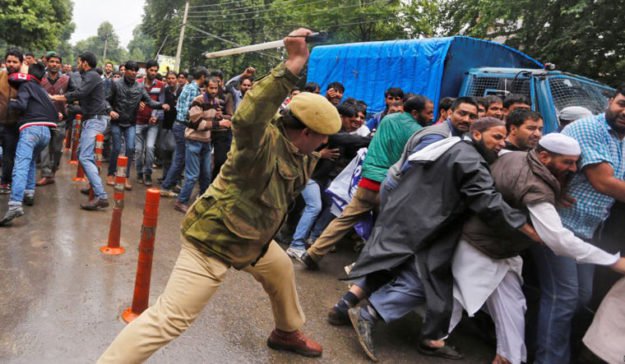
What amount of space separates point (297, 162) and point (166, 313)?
1.03 meters

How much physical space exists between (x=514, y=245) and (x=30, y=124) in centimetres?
538

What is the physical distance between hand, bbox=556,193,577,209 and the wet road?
130 cm

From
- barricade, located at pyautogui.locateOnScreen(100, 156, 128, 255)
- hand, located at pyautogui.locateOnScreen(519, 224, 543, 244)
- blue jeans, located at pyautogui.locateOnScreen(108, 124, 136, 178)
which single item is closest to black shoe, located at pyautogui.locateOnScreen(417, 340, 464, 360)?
hand, located at pyautogui.locateOnScreen(519, 224, 543, 244)

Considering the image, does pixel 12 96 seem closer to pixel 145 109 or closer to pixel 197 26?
pixel 145 109

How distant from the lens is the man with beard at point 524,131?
369cm

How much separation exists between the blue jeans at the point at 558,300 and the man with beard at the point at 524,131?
89cm

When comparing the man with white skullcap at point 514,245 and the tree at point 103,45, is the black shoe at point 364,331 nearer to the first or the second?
the man with white skullcap at point 514,245

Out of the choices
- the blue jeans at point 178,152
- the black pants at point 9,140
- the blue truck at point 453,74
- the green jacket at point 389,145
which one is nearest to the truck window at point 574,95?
the blue truck at point 453,74

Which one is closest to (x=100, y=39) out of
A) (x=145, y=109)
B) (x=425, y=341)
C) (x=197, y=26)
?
(x=197, y=26)

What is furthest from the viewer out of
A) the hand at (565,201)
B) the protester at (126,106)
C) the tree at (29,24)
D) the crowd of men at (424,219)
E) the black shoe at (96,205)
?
the tree at (29,24)

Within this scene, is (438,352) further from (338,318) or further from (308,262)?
(308,262)

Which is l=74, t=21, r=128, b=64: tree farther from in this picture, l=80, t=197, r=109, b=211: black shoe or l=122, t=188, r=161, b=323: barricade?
l=122, t=188, r=161, b=323: barricade

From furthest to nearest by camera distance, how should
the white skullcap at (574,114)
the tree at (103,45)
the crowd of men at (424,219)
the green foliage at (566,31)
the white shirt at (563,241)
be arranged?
1. the tree at (103,45)
2. the green foliage at (566,31)
3. the white skullcap at (574,114)
4. the white shirt at (563,241)
5. the crowd of men at (424,219)

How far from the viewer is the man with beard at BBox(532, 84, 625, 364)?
3.10 meters
